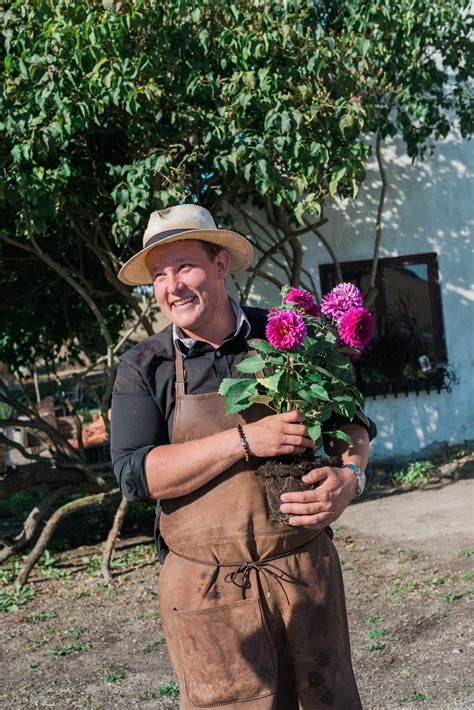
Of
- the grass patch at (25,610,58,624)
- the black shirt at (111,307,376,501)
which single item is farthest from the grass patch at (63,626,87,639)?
the black shirt at (111,307,376,501)

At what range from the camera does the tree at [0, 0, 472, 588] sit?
5.87m

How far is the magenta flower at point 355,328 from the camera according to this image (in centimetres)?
252

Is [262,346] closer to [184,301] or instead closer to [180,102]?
[184,301]

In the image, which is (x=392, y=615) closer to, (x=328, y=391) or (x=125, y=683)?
(x=125, y=683)

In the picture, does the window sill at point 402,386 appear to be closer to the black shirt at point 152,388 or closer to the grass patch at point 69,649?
the grass patch at point 69,649

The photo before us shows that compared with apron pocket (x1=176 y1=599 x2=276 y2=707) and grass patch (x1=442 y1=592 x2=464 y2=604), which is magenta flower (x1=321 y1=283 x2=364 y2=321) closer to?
apron pocket (x1=176 y1=599 x2=276 y2=707)

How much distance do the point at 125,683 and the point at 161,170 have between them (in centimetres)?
358

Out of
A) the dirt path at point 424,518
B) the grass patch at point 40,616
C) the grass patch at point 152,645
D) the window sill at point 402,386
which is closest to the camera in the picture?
the grass patch at point 152,645

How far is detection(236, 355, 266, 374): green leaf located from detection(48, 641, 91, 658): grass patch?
3346 millimetres

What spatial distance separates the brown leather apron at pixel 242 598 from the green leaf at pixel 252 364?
16 cm

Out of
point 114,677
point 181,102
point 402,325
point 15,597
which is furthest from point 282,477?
point 402,325

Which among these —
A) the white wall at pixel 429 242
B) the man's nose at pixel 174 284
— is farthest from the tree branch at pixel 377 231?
the man's nose at pixel 174 284

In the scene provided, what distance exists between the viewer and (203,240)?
2631 millimetres

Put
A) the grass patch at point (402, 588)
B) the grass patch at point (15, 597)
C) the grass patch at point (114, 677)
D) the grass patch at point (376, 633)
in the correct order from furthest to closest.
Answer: the grass patch at point (15, 597)
the grass patch at point (402, 588)
the grass patch at point (376, 633)
the grass patch at point (114, 677)
